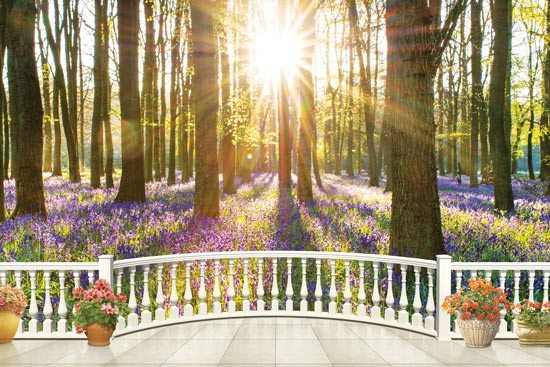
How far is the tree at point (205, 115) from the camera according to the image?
13.1 m

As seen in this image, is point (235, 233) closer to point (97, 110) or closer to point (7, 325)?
point (7, 325)

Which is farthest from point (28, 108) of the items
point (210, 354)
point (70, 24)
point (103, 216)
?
point (70, 24)

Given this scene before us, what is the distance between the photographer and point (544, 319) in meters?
6.48

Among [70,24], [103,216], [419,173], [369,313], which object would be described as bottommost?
[369,313]

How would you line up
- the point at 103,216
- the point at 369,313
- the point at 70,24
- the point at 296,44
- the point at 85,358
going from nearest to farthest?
1. the point at 85,358
2. the point at 369,313
3. the point at 103,216
4. the point at 296,44
5. the point at 70,24

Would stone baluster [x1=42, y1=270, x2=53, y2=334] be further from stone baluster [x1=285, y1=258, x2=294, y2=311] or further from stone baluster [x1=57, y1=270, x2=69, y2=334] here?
stone baluster [x1=285, y1=258, x2=294, y2=311]

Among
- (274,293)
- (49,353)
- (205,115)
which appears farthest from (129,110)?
(49,353)

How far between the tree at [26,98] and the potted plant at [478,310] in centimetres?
1006

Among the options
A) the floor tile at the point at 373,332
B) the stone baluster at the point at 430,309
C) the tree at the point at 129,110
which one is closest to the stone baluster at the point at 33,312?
the floor tile at the point at 373,332

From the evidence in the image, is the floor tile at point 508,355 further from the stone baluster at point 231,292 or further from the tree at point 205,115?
the tree at point 205,115

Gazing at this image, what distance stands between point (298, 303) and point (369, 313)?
124 centimetres

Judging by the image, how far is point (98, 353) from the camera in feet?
20.4

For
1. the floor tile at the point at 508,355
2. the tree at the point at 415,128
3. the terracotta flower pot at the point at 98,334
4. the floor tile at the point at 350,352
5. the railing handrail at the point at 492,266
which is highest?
the tree at the point at 415,128

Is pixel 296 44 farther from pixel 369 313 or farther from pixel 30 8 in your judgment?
pixel 369 313
